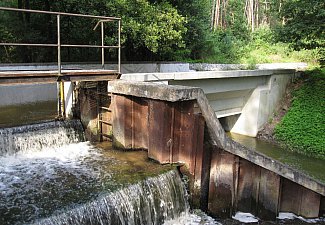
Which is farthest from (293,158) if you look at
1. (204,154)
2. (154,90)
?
(154,90)

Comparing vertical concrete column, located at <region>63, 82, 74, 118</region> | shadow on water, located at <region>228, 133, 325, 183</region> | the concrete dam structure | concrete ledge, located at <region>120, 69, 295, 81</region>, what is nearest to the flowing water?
the concrete dam structure

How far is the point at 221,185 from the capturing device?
311 inches

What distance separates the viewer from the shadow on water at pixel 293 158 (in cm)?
1126

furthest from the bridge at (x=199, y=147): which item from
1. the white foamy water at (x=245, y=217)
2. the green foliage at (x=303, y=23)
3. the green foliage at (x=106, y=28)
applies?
the green foliage at (x=303, y=23)

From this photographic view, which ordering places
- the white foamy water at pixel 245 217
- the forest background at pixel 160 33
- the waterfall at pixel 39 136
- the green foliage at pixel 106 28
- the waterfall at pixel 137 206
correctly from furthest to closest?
the green foliage at pixel 106 28
the forest background at pixel 160 33
the waterfall at pixel 39 136
the white foamy water at pixel 245 217
the waterfall at pixel 137 206

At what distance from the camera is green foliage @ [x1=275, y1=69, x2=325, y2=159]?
44.9 feet

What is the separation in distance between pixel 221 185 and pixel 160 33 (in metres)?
10.2

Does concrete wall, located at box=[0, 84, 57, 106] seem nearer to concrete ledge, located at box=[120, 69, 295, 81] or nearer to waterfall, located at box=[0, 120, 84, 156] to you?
waterfall, located at box=[0, 120, 84, 156]

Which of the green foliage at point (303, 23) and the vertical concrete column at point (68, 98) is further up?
the green foliage at point (303, 23)

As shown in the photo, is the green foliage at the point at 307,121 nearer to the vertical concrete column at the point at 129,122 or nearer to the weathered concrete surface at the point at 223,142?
the weathered concrete surface at the point at 223,142

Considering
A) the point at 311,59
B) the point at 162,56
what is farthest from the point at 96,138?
the point at 311,59

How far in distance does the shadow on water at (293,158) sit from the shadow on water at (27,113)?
834 centimetres

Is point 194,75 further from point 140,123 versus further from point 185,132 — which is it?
point 185,132

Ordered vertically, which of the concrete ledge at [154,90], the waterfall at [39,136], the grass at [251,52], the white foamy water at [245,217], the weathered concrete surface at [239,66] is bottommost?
the white foamy water at [245,217]
